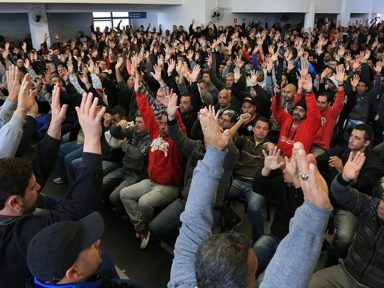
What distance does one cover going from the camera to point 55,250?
1.18 metres

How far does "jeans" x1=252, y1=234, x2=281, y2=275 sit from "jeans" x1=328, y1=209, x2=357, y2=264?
18.9 inches

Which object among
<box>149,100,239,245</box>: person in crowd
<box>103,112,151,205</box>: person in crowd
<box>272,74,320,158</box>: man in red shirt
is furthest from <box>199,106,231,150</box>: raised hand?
<box>272,74,320,158</box>: man in red shirt

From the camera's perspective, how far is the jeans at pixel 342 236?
8.23 ft

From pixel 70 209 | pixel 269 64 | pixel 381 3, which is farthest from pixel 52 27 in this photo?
pixel 381 3

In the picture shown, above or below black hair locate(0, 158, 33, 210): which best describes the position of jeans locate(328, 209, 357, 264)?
below

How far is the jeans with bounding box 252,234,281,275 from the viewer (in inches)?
88.1

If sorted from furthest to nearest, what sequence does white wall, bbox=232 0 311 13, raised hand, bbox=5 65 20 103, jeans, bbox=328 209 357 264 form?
white wall, bbox=232 0 311 13 → jeans, bbox=328 209 357 264 → raised hand, bbox=5 65 20 103

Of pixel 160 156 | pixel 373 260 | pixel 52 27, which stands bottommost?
pixel 373 260

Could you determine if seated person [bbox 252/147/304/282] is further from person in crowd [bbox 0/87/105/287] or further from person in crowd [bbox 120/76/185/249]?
person in crowd [bbox 0/87/105/287]

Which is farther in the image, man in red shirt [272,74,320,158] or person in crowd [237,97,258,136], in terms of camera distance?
person in crowd [237,97,258,136]

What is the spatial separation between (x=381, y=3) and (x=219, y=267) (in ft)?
67.3

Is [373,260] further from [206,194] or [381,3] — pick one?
[381,3]

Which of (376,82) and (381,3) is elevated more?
(381,3)

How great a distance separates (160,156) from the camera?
3.16m
